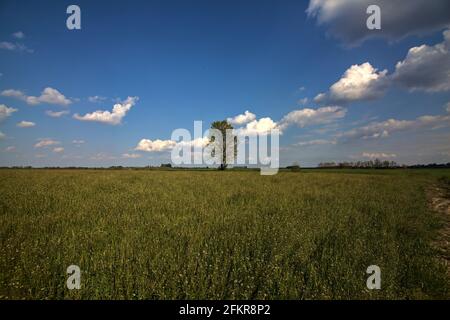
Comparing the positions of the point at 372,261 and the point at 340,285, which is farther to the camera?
the point at 372,261

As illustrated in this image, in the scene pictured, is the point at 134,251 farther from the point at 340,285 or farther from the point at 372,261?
the point at 372,261

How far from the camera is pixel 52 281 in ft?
12.3

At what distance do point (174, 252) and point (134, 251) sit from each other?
724mm

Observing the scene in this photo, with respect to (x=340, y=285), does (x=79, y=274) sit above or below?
above

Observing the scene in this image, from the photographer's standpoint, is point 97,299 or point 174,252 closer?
point 97,299

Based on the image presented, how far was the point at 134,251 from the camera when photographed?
4648 millimetres

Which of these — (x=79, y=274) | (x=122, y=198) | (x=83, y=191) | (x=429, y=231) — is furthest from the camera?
(x=83, y=191)

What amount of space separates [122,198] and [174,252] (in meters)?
6.33

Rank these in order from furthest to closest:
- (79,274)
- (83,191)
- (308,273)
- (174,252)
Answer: (83,191) < (174,252) < (308,273) < (79,274)

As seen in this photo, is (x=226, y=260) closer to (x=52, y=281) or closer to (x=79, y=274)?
(x=79, y=274)
